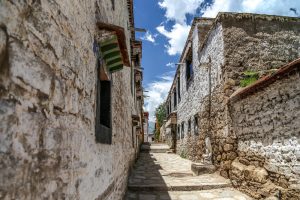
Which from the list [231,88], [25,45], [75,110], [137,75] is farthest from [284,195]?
[137,75]

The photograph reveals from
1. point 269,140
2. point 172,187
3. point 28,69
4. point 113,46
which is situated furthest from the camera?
point 172,187

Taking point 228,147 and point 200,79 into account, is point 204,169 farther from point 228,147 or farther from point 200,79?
point 200,79

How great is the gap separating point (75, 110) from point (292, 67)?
12.1 ft

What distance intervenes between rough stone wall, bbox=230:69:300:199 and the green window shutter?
9.63ft

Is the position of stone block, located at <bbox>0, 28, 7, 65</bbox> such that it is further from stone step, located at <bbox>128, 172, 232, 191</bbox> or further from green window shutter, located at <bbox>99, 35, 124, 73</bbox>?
stone step, located at <bbox>128, 172, 232, 191</bbox>

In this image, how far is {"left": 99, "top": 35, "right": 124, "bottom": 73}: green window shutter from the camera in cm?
292

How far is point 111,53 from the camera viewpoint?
3145mm

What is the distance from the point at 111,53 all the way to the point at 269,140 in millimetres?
3720

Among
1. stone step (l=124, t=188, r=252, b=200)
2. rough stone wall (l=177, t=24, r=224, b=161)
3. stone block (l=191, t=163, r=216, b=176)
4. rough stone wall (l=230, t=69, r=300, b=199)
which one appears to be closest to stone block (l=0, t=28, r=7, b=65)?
rough stone wall (l=230, t=69, r=300, b=199)

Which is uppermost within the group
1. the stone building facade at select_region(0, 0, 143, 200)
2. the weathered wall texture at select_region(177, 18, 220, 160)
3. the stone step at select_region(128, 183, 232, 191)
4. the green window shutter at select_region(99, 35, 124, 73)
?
the weathered wall texture at select_region(177, 18, 220, 160)

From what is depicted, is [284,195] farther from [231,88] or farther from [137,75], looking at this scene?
[137,75]

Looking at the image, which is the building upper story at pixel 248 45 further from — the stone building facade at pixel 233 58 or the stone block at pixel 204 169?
the stone block at pixel 204 169

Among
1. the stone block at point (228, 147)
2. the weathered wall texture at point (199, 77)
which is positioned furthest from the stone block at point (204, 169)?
the weathered wall texture at point (199, 77)

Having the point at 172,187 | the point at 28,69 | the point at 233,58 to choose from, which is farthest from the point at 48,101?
the point at 233,58
